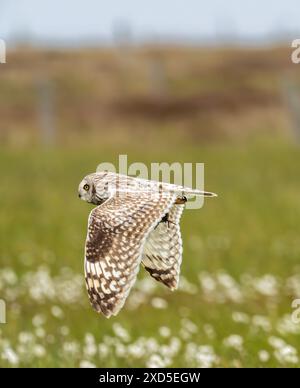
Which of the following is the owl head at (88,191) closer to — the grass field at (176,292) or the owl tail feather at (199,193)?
the owl tail feather at (199,193)

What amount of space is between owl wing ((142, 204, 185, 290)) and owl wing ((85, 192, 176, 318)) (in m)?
0.07

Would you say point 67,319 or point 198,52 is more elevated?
point 198,52

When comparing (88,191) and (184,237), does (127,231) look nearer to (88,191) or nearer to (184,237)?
(88,191)

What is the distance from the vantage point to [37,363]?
7.34m

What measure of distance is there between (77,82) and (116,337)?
228 feet

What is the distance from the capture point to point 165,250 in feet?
9.58

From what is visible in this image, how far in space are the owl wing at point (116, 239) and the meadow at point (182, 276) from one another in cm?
380

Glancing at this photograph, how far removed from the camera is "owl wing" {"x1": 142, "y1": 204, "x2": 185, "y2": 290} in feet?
9.50

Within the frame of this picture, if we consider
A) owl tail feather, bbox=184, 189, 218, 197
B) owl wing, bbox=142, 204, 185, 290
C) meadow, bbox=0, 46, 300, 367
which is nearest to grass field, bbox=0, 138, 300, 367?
meadow, bbox=0, 46, 300, 367

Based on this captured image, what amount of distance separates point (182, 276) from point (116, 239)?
11.1m

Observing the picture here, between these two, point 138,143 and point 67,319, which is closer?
point 67,319

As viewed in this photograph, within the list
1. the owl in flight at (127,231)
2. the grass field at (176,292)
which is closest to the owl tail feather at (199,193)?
the owl in flight at (127,231)
